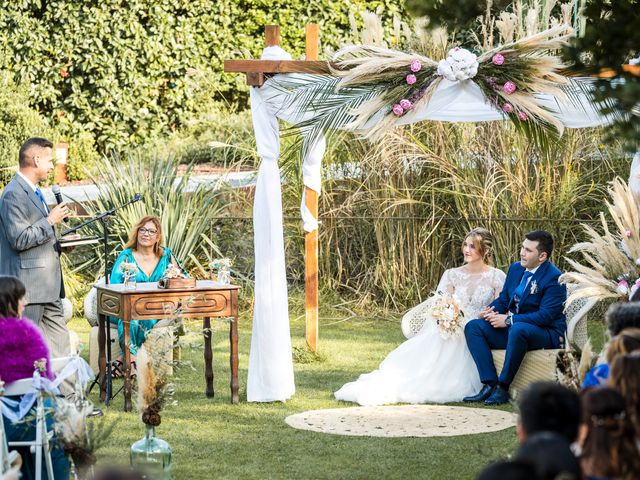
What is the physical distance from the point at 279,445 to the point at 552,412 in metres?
4.22

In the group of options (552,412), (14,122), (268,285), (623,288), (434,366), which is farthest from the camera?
(14,122)

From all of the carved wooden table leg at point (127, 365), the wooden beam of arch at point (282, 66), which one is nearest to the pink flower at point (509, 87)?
the wooden beam of arch at point (282, 66)

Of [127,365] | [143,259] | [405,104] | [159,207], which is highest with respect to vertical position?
[405,104]

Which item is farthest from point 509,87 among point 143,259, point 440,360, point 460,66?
point 143,259

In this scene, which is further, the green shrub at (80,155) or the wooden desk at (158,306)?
the green shrub at (80,155)

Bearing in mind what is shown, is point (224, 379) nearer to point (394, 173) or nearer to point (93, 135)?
point (394, 173)

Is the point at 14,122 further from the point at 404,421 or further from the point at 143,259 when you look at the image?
the point at 404,421

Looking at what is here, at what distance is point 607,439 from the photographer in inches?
135

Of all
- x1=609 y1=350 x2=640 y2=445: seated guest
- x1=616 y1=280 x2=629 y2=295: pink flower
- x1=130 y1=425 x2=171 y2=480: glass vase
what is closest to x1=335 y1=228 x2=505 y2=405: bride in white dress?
x1=616 y1=280 x2=629 y2=295: pink flower

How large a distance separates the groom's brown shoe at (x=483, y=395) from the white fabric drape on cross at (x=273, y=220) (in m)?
1.40

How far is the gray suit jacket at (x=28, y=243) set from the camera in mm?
7996

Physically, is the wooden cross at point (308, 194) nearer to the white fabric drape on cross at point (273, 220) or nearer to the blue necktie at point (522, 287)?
the white fabric drape on cross at point (273, 220)

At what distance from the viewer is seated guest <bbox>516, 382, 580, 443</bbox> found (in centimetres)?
336

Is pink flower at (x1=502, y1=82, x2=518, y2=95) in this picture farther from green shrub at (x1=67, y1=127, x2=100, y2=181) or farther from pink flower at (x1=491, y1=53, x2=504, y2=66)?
green shrub at (x1=67, y1=127, x2=100, y2=181)
